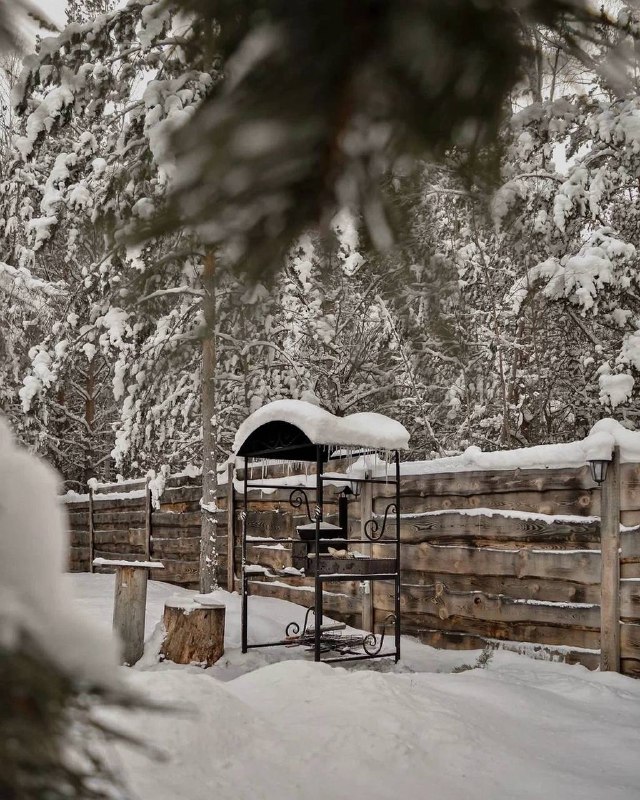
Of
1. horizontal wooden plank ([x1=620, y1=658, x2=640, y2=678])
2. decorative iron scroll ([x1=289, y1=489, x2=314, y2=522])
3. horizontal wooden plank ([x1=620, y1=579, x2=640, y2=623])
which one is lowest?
horizontal wooden plank ([x1=620, y1=658, x2=640, y2=678])

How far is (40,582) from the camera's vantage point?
80cm

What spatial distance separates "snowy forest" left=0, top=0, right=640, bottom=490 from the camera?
164cm

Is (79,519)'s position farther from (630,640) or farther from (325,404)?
(630,640)

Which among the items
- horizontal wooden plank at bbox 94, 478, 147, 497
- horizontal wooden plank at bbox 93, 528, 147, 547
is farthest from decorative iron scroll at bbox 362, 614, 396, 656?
horizontal wooden plank at bbox 94, 478, 147, 497

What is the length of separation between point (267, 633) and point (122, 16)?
6.00m

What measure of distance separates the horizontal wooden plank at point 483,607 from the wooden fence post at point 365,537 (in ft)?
0.28

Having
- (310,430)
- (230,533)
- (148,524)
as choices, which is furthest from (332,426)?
(148,524)

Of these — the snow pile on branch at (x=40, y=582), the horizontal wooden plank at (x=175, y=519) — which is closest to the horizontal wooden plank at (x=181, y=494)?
the horizontal wooden plank at (x=175, y=519)

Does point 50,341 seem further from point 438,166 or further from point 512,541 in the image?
point 438,166

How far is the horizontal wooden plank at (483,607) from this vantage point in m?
6.46

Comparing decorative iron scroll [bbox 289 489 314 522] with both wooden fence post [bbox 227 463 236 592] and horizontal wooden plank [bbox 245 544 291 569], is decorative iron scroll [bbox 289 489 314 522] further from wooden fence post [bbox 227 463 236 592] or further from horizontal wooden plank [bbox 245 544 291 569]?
wooden fence post [bbox 227 463 236 592]

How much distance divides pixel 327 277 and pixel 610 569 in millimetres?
5246

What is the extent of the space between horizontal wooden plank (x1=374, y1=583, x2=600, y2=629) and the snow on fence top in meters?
1.56

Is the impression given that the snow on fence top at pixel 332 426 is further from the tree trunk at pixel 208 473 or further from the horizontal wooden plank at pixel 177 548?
the horizontal wooden plank at pixel 177 548
